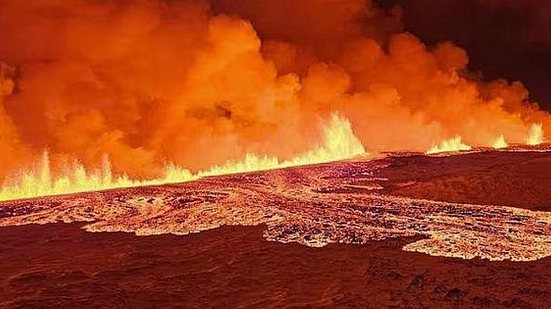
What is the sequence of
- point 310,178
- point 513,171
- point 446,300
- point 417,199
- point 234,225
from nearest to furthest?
point 446,300, point 234,225, point 417,199, point 513,171, point 310,178

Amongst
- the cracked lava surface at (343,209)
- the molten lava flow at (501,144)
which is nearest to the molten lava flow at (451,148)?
the molten lava flow at (501,144)

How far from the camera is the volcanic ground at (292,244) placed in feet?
24.0

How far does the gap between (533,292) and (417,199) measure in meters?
8.04

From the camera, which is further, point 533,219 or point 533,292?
point 533,219

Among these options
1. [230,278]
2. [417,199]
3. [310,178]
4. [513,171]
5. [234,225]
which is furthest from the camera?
[310,178]

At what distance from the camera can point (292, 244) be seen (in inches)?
394

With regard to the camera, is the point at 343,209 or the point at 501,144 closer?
the point at 343,209

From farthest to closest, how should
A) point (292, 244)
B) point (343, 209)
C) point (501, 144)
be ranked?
1. point (501, 144)
2. point (343, 209)
3. point (292, 244)

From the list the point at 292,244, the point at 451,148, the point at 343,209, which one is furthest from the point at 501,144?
the point at 292,244

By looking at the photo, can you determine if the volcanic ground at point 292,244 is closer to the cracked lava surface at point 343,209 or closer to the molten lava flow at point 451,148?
the cracked lava surface at point 343,209

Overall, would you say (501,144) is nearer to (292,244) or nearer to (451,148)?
(451,148)

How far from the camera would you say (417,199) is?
1505cm

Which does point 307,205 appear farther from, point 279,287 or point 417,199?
point 279,287

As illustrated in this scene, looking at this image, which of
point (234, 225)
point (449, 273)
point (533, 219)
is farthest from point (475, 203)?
point (449, 273)
